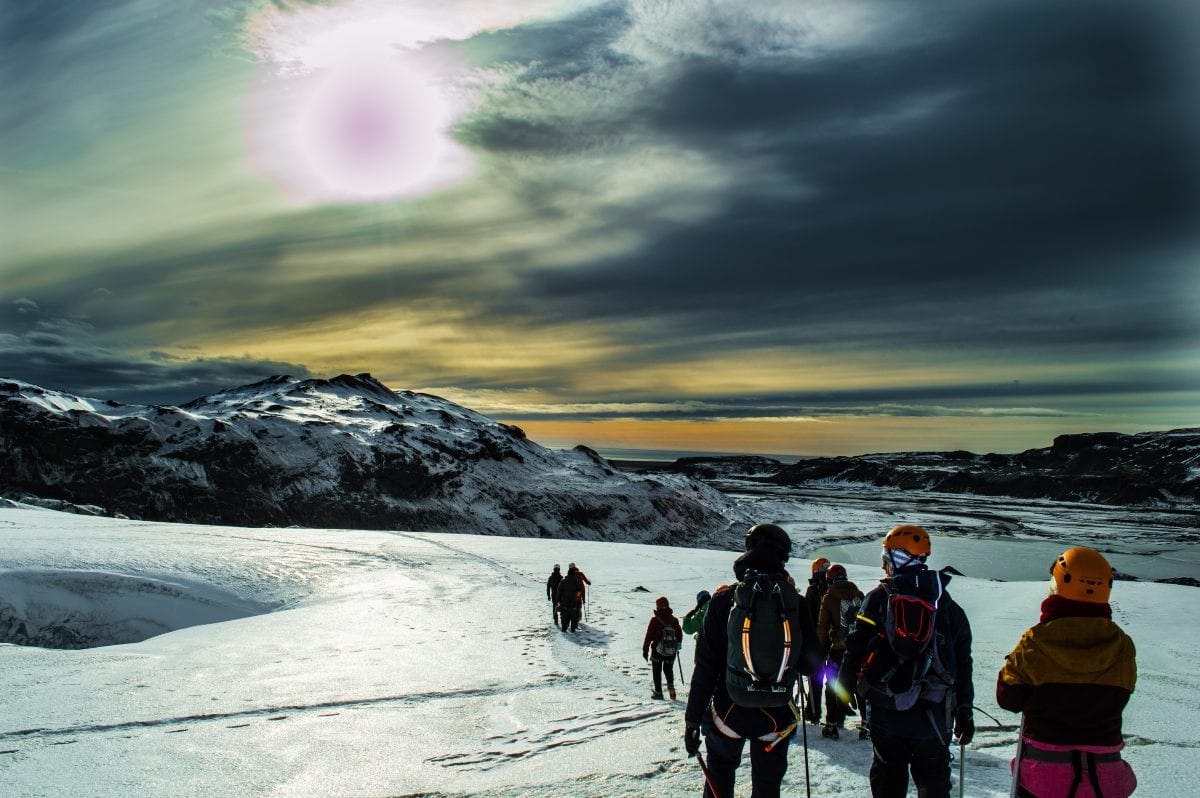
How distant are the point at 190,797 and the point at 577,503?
103 m

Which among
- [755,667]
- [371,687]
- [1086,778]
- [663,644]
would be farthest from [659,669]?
[1086,778]

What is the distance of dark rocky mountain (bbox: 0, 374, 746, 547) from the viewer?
100 m

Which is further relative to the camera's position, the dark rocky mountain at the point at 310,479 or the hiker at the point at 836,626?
the dark rocky mountain at the point at 310,479

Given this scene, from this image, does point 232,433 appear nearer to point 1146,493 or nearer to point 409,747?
point 409,747

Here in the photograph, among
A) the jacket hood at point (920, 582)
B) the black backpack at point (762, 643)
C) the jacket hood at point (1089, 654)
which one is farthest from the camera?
the jacket hood at point (920, 582)

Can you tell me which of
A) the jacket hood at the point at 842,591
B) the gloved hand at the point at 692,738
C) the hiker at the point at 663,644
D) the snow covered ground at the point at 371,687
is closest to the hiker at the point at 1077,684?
the gloved hand at the point at 692,738

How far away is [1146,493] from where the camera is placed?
19162 cm

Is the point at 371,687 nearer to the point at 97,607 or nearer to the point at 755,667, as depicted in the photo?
the point at 755,667

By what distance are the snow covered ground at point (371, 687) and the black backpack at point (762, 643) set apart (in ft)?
8.52

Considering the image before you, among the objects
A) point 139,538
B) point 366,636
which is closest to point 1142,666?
point 366,636

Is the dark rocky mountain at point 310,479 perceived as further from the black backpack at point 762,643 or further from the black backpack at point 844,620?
the black backpack at point 762,643

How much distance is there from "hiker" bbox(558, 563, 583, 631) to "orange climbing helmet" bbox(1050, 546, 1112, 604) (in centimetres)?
1393

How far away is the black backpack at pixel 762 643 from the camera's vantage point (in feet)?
16.6

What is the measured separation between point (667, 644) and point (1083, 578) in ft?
26.2
